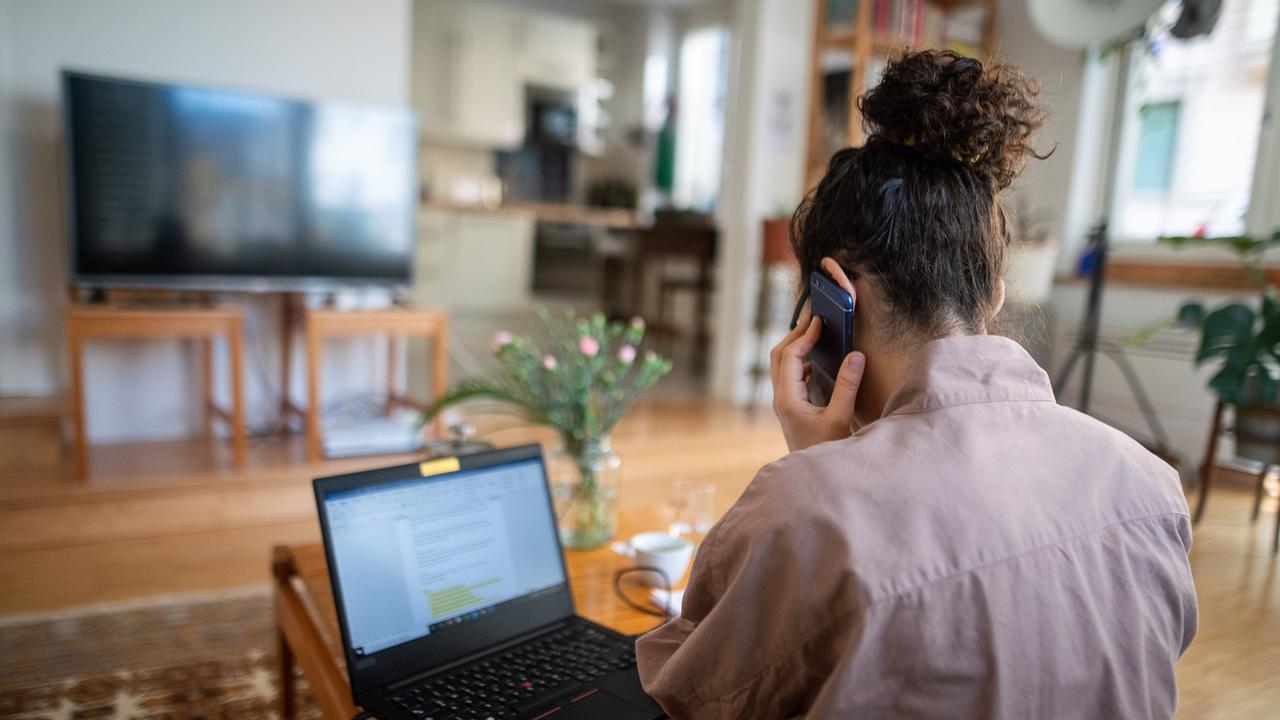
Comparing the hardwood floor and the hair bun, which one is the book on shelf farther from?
the hair bun

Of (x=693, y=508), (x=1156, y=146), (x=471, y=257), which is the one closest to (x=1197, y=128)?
(x=1156, y=146)

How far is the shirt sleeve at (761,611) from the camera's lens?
570mm

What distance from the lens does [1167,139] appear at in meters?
3.84

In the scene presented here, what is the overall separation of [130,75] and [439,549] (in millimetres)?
2662

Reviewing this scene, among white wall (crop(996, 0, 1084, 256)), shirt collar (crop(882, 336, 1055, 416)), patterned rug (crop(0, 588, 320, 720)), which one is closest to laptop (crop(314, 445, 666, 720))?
shirt collar (crop(882, 336, 1055, 416))

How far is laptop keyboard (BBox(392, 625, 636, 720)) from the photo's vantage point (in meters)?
0.89

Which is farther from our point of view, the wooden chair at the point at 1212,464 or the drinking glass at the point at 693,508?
the wooden chair at the point at 1212,464

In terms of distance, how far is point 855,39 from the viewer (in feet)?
13.1

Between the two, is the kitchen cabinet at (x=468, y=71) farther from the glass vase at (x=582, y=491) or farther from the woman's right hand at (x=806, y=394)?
the woman's right hand at (x=806, y=394)

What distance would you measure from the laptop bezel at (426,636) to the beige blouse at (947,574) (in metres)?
0.39

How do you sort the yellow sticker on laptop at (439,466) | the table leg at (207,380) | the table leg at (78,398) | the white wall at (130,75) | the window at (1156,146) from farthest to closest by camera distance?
1. the window at (1156,146)
2. the table leg at (207,380)
3. the white wall at (130,75)
4. the table leg at (78,398)
5. the yellow sticker on laptop at (439,466)

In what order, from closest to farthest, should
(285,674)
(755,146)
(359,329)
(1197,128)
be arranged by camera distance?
(285,674), (359,329), (1197,128), (755,146)

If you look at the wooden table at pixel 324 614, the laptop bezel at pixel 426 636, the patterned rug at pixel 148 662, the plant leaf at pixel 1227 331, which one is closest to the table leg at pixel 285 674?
the wooden table at pixel 324 614

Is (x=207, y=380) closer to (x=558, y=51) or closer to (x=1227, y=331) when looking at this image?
(x=1227, y=331)
